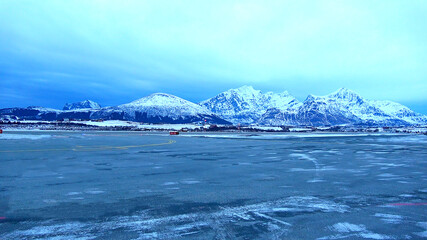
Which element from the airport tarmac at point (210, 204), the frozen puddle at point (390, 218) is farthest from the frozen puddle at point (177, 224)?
the frozen puddle at point (390, 218)

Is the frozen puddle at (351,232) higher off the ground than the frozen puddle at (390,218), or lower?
lower

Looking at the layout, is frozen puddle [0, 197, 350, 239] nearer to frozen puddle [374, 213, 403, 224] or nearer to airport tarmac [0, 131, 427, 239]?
airport tarmac [0, 131, 427, 239]

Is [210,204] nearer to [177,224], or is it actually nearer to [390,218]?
[177,224]

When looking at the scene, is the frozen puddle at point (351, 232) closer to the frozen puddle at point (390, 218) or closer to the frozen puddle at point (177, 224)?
the frozen puddle at point (177, 224)

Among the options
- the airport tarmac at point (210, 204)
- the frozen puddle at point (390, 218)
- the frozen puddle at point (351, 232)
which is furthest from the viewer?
the frozen puddle at point (390, 218)

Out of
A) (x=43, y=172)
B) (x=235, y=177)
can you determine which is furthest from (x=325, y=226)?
(x=43, y=172)

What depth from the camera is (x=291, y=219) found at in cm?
697

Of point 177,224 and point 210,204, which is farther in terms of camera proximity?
point 210,204

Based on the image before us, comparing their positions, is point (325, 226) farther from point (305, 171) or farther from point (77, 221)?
point (305, 171)

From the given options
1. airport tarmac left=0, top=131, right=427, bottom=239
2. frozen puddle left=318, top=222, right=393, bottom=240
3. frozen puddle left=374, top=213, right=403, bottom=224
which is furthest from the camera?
frozen puddle left=374, top=213, right=403, bottom=224

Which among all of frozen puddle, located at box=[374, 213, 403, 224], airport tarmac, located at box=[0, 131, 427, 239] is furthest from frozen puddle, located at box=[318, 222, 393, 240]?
frozen puddle, located at box=[374, 213, 403, 224]

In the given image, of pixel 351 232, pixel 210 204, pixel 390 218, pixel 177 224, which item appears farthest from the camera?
pixel 210 204

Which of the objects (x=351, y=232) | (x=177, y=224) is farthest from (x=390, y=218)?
(x=177, y=224)

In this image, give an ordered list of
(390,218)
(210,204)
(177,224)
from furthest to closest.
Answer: (210,204) → (390,218) → (177,224)
